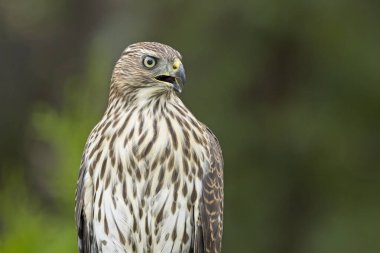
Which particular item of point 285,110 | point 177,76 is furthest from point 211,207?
point 285,110

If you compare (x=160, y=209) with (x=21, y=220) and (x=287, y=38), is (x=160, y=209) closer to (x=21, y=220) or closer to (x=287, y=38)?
(x=21, y=220)

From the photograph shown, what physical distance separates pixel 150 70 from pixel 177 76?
8.9 inches

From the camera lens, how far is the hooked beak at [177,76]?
803 cm

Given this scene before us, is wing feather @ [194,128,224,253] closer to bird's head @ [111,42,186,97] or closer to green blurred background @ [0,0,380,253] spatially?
bird's head @ [111,42,186,97]

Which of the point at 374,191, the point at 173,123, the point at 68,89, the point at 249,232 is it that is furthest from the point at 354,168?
the point at 173,123

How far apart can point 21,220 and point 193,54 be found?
494cm

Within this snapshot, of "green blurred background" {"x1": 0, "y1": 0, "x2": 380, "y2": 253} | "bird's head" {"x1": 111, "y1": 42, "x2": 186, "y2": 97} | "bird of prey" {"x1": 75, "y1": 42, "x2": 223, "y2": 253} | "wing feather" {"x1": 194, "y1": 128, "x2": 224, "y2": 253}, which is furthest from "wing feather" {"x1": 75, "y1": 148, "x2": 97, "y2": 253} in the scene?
"green blurred background" {"x1": 0, "y1": 0, "x2": 380, "y2": 253}

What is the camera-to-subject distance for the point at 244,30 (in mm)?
15766

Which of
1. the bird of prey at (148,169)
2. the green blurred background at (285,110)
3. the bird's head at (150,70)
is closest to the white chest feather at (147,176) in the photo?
the bird of prey at (148,169)

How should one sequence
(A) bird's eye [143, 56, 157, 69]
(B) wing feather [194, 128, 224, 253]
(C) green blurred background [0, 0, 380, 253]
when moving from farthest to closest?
(C) green blurred background [0, 0, 380, 253]
(B) wing feather [194, 128, 224, 253]
(A) bird's eye [143, 56, 157, 69]

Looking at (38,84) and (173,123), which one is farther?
(38,84)

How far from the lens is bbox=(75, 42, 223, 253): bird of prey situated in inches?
324

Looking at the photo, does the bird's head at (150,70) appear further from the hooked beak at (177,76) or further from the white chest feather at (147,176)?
the white chest feather at (147,176)

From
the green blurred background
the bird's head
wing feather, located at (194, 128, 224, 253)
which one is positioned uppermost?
the bird's head
